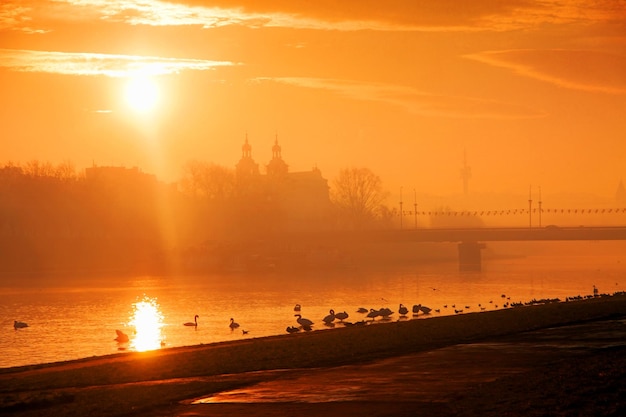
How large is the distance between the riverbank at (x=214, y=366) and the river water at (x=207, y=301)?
16.5m

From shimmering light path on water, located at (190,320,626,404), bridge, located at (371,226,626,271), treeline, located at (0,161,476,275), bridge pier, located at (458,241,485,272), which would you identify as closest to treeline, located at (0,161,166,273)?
treeline, located at (0,161,476,275)

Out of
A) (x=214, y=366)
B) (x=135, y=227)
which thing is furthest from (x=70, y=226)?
(x=214, y=366)

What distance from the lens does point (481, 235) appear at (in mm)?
175500

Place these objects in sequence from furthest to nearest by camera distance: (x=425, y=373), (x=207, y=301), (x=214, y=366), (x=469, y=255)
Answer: (x=469, y=255) → (x=207, y=301) → (x=214, y=366) → (x=425, y=373)

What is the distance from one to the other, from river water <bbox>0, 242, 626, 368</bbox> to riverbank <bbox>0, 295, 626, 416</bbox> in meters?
16.5

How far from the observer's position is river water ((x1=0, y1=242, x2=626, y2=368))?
61094 mm

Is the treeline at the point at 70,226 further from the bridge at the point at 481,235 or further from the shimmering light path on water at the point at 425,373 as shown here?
the shimmering light path on water at the point at 425,373

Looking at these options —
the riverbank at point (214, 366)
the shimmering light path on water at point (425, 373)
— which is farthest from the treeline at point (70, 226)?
the shimmering light path on water at point (425, 373)

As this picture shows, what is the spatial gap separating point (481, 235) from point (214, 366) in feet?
482

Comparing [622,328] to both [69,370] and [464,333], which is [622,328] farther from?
[69,370]

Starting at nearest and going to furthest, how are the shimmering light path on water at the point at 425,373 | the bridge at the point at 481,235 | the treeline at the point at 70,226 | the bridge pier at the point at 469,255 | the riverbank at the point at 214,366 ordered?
the shimmering light path on water at the point at 425,373 < the riverbank at the point at 214,366 < the treeline at the point at 70,226 < the bridge at the point at 481,235 < the bridge pier at the point at 469,255

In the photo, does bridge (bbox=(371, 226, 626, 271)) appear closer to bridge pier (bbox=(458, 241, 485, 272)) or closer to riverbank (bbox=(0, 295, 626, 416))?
bridge pier (bbox=(458, 241, 485, 272))

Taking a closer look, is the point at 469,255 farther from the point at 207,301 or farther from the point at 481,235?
the point at 207,301

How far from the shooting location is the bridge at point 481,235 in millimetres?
165625
